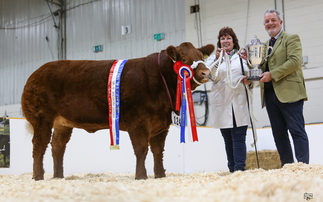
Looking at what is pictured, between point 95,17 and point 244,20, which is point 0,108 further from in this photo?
point 244,20

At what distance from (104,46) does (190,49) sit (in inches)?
299

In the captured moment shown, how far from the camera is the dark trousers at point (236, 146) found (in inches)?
104

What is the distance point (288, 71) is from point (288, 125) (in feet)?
1.49

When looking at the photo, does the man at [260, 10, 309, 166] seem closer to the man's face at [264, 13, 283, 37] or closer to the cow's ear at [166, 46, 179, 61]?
the man's face at [264, 13, 283, 37]

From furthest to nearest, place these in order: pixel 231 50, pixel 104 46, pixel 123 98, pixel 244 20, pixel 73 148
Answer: pixel 104 46
pixel 244 20
pixel 73 148
pixel 231 50
pixel 123 98

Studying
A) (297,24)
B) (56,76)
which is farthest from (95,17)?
(56,76)

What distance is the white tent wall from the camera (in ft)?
22.3

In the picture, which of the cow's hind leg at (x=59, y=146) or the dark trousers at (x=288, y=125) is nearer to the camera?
the dark trousers at (x=288, y=125)

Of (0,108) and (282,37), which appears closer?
(282,37)

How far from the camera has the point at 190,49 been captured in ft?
8.48

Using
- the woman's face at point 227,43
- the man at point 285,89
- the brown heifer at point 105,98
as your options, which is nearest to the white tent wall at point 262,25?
the man at point 285,89

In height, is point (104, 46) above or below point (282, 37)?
above
